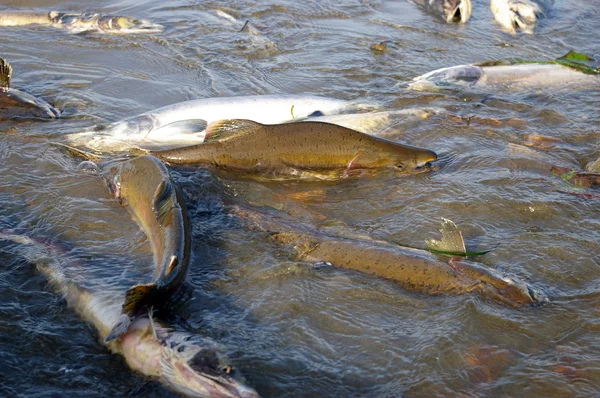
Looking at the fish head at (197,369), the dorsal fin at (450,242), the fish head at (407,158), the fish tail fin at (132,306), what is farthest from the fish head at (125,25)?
the fish head at (197,369)

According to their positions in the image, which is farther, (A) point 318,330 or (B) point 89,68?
(B) point 89,68

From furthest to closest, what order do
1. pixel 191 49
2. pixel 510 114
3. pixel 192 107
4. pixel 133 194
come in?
pixel 191 49 → pixel 510 114 → pixel 192 107 → pixel 133 194

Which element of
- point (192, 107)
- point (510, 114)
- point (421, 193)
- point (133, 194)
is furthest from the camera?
point (510, 114)

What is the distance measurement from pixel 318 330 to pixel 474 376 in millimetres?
803

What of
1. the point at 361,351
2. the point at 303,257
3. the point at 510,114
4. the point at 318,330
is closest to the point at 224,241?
the point at 303,257

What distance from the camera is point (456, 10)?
958cm

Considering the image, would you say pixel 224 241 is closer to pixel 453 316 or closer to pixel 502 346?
pixel 453 316

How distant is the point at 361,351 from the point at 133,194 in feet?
6.28

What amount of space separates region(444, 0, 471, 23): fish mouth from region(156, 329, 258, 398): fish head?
25.2 feet

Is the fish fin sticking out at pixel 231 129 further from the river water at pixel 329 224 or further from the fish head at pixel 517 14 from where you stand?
the fish head at pixel 517 14

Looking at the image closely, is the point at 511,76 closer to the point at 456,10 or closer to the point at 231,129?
the point at 456,10

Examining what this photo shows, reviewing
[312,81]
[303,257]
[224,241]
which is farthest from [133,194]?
[312,81]

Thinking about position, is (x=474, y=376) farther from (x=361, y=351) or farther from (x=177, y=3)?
(x=177, y=3)

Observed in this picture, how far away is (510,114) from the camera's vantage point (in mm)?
6359
